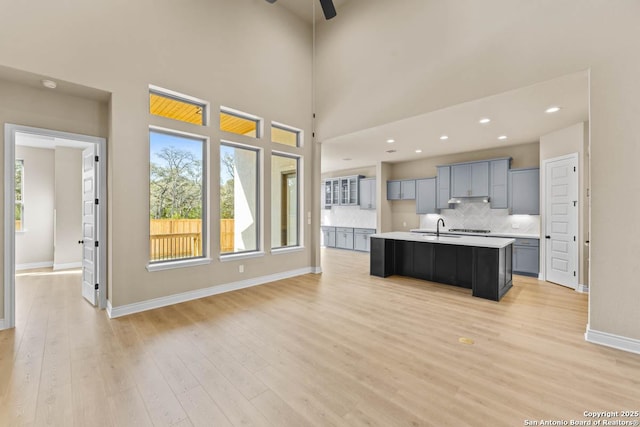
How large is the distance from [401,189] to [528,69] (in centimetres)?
503

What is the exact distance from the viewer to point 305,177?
19.8 ft

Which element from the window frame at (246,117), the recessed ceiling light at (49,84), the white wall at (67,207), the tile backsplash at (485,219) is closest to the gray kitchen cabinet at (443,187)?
the tile backsplash at (485,219)

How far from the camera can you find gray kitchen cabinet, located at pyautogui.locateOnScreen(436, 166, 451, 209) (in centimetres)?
715

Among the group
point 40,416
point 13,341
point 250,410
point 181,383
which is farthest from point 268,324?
point 13,341

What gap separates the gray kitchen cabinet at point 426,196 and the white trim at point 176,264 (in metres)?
5.74

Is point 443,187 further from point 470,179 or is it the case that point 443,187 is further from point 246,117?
point 246,117

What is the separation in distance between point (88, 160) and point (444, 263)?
6.12 m

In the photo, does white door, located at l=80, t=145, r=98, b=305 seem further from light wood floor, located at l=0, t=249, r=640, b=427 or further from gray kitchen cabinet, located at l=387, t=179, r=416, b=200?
Answer: gray kitchen cabinet, located at l=387, t=179, r=416, b=200

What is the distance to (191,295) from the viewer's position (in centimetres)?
434

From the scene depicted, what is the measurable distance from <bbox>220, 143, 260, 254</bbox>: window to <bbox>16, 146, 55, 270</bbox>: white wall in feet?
17.0

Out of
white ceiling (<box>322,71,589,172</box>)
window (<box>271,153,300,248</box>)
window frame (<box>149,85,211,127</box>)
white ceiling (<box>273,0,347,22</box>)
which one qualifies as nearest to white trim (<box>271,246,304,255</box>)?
window (<box>271,153,300,248</box>)

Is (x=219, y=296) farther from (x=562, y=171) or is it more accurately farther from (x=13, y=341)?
(x=562, y=171)

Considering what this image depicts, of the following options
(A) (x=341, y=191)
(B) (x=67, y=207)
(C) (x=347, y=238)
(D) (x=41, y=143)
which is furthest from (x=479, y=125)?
(D) (x=41, y=143)

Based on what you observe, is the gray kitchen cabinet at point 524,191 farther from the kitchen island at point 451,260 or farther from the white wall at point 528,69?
the white wall at point 528,69
